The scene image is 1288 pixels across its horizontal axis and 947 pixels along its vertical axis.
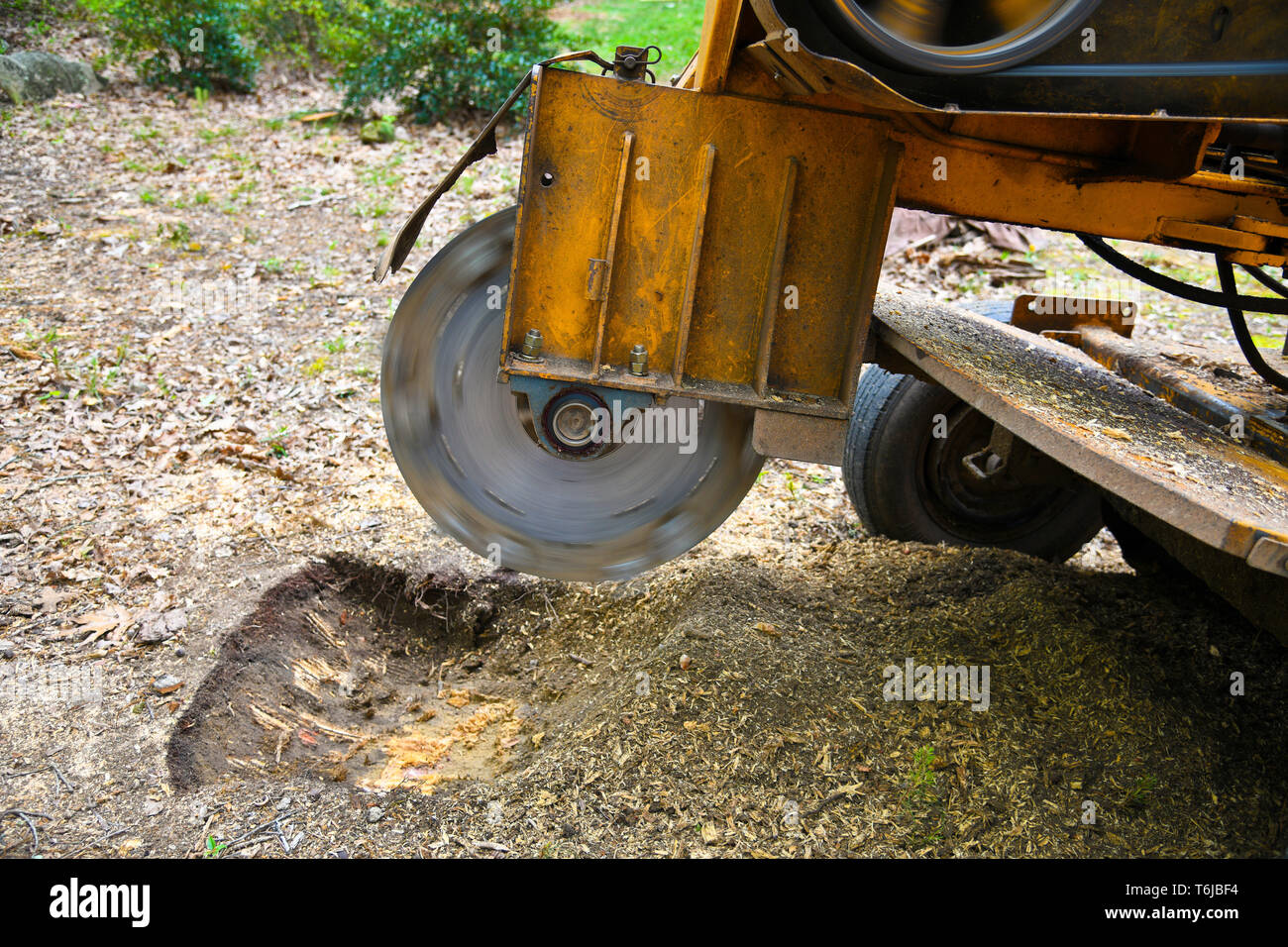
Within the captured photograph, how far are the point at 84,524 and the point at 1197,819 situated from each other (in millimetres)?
3944

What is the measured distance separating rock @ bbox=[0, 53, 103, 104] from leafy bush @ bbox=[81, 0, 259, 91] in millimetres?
469

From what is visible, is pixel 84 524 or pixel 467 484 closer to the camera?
pixel 467 484

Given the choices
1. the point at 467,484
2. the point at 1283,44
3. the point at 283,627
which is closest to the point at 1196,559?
the point at 1283,44

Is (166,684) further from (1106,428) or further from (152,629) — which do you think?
(1106,428)

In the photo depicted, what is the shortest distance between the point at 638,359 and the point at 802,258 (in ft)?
1.75

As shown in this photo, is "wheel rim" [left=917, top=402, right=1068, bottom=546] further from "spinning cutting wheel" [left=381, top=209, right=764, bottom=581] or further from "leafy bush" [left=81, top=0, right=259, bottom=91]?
"leafy bush" [left=81, top=0, right=259, bottom=91]

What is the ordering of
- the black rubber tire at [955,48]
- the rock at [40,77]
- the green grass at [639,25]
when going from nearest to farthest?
1. the black rubber tire at [955,48]
2. the rock at [40,77]
3. the green grass at [639,25]

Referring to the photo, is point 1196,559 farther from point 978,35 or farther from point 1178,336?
point 1178,336

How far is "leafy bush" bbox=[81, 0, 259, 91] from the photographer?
27.6 ft

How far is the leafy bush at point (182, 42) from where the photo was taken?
8.41 meters

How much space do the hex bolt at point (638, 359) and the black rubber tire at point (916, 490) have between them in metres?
1.53

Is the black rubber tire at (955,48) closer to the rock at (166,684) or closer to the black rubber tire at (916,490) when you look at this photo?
the black rubber tire at (916,490)

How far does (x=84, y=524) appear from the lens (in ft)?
12.2

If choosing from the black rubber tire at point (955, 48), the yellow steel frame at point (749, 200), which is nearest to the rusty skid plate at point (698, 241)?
the yellow steel frame at point (749, 200)
